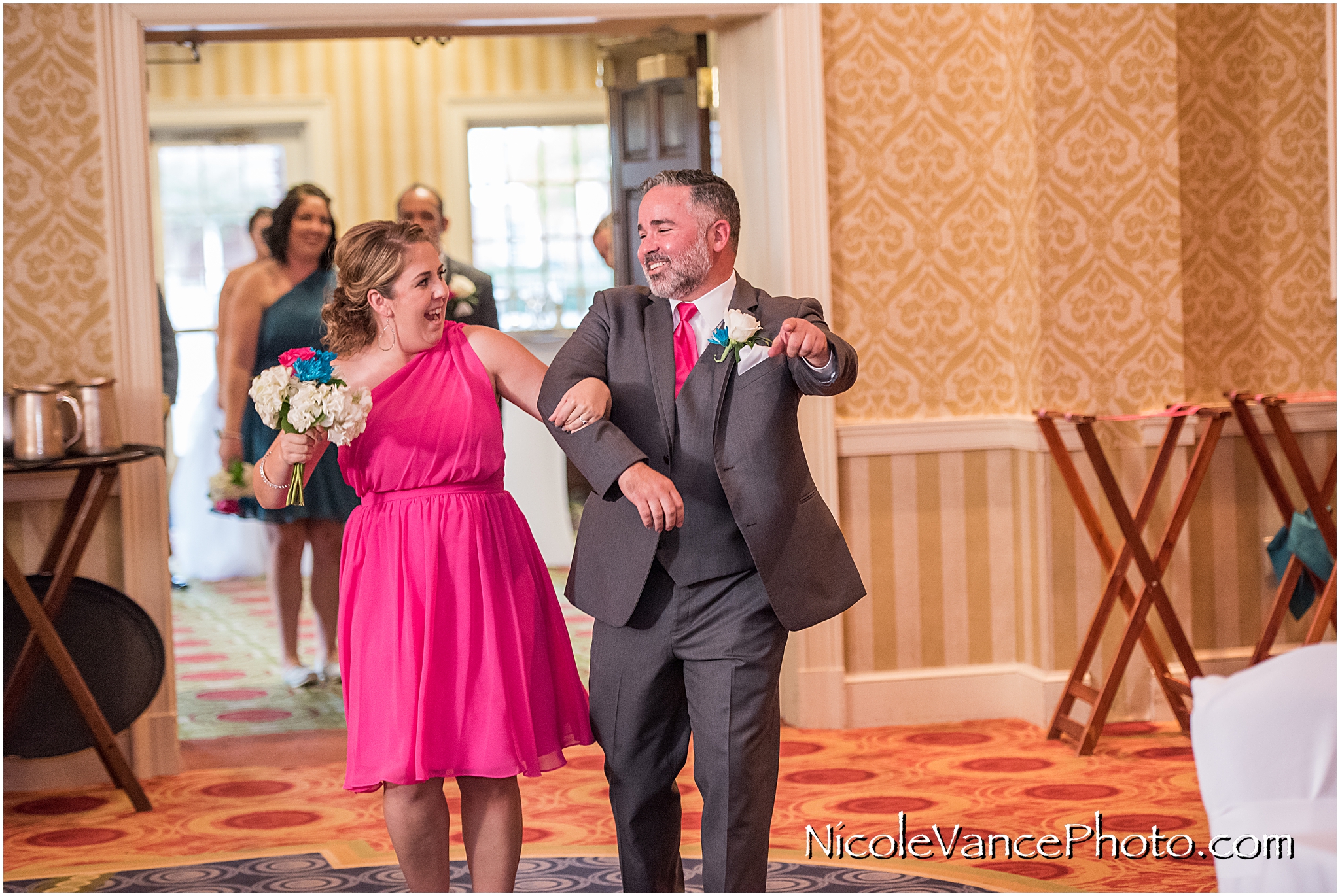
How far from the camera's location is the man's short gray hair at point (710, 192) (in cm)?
235

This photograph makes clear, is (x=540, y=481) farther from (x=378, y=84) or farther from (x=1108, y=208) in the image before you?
(x=1108, y=208)

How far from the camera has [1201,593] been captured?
4.36 metres

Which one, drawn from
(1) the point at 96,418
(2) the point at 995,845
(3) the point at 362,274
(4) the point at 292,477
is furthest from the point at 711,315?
(1) the point at 96,418

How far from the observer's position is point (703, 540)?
2.37 meters

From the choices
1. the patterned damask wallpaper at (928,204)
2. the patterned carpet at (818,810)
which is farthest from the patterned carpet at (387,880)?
the patterned damask wallpaper at (928,204)

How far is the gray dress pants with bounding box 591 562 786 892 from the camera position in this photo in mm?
Result: 2340

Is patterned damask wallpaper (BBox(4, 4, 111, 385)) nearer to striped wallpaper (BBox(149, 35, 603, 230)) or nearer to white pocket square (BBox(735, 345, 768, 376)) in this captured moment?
white pocket square (BBox(735, 345, 768, 376))

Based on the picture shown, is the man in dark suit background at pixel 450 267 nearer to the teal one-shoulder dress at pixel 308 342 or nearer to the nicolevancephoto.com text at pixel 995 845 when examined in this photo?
the teal one-shoulder dress at pixel 308 342

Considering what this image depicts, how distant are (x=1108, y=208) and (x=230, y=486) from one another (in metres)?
2.97

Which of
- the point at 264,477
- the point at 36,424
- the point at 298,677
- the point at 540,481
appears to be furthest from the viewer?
the point at 540,481

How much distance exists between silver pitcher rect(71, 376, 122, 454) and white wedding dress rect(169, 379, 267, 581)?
3967 mm

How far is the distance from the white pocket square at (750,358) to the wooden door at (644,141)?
88.6 inches

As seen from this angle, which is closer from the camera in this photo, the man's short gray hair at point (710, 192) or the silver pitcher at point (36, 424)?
the man's short gray hair at point (710, 192)

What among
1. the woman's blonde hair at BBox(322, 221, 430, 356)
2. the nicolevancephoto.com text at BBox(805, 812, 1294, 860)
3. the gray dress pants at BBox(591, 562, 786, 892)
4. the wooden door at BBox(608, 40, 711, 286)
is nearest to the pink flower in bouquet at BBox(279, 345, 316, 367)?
the woman's blonde hair at BBox(322, 221, 430, 356)
